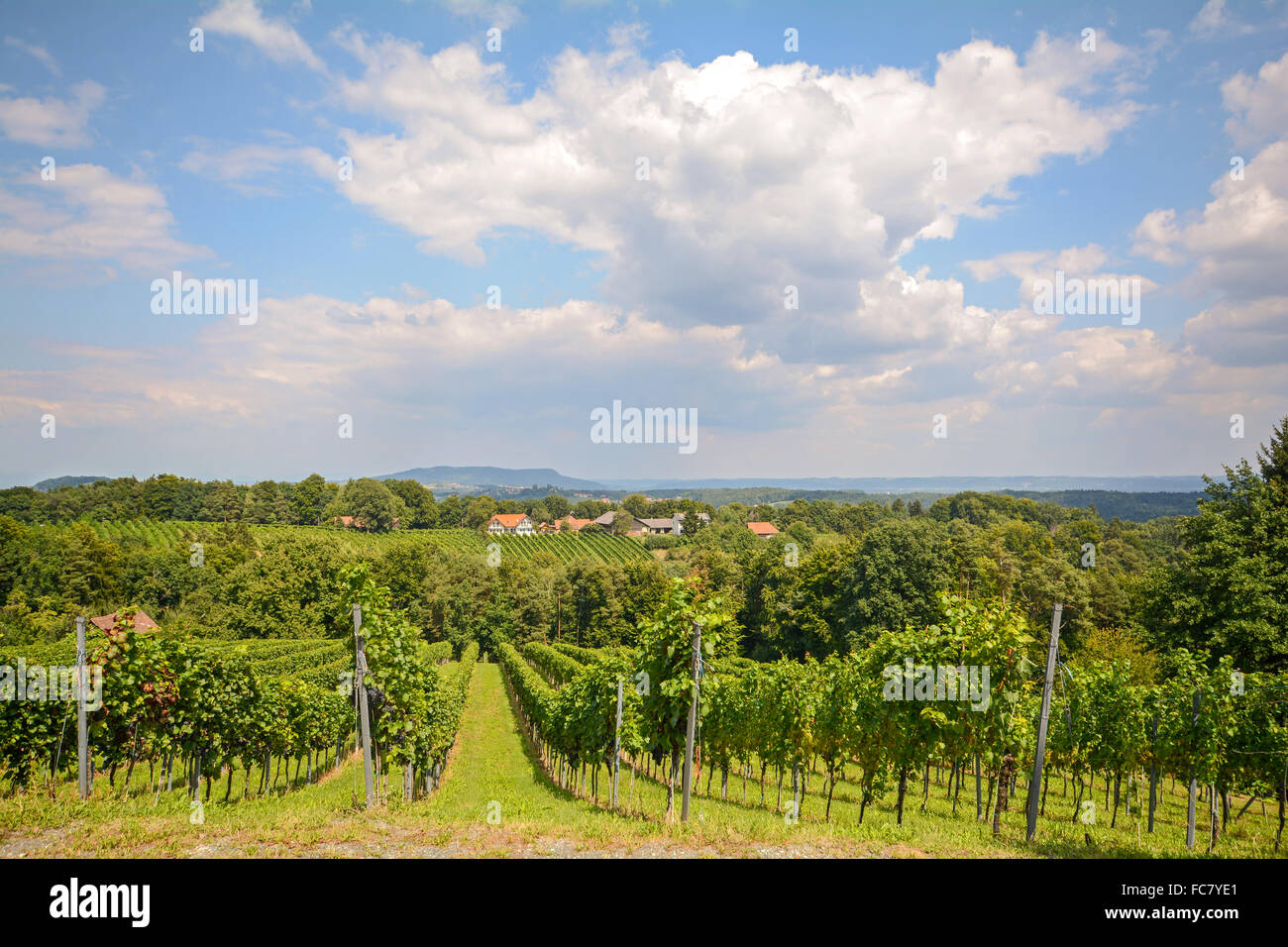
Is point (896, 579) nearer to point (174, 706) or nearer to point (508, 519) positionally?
point (174, 706)

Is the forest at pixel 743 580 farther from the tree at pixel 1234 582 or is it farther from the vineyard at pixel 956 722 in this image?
the vineyard at pixel 956 722

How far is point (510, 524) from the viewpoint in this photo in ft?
495

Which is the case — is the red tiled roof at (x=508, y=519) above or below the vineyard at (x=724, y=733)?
below

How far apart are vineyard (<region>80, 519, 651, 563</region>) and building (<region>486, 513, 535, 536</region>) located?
8440mm

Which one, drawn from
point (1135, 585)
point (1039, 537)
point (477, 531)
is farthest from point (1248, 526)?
point (477, 531)

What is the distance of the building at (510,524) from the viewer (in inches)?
5738

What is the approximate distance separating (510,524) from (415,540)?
5790 centimetres

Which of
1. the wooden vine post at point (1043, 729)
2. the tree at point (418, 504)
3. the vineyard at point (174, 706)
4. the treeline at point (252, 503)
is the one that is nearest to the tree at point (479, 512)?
the treeline at point (252, 503)

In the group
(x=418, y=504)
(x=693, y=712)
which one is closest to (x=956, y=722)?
(x=693, y=712)

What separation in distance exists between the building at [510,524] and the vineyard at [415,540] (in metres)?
8.44

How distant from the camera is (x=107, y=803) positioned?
985 cm

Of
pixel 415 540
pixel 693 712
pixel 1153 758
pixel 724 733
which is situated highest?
pixel 693 712
